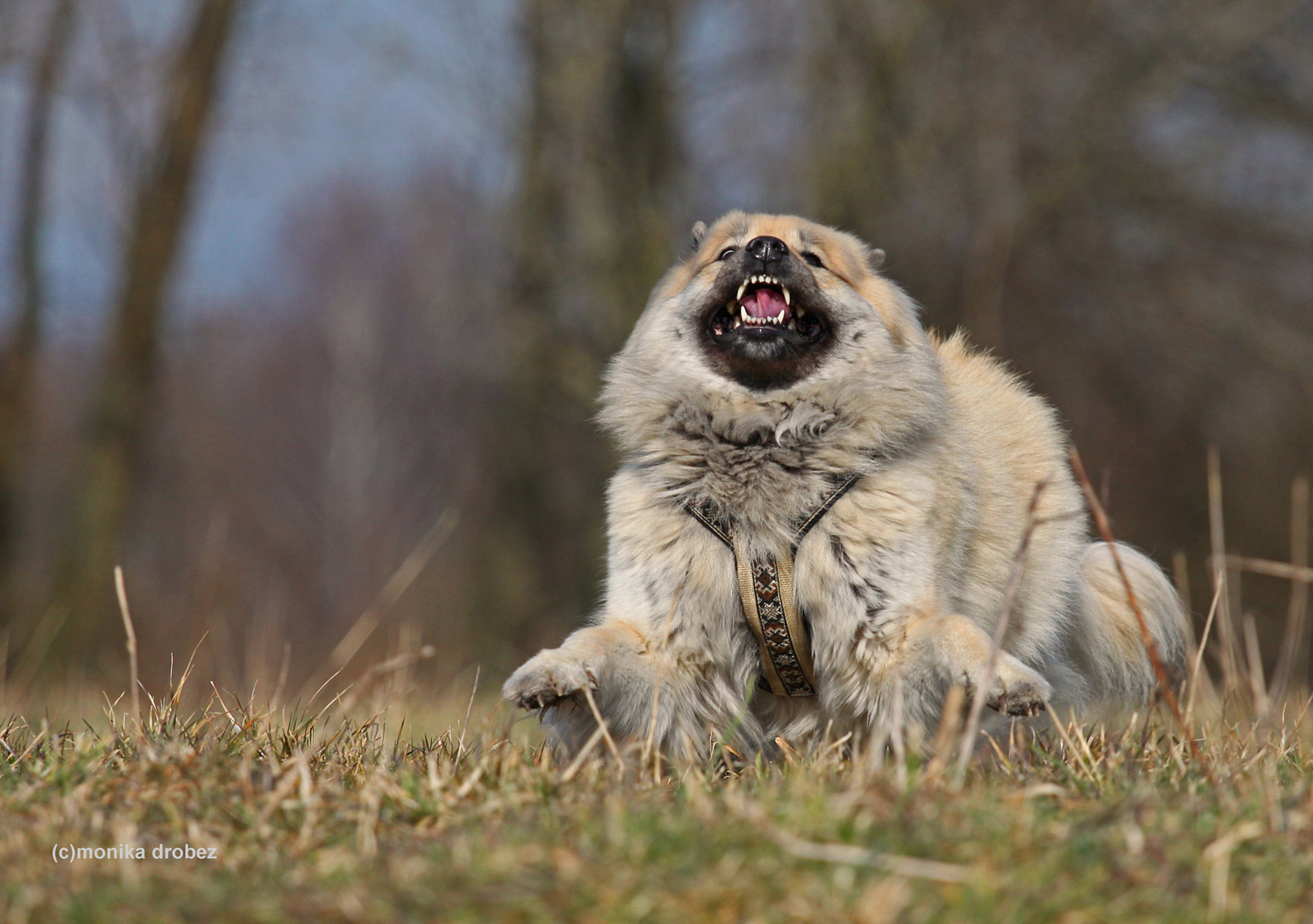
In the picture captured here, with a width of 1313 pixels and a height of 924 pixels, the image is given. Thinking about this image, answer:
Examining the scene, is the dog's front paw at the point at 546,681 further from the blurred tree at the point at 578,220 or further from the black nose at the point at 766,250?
the blurred tree at the point at 578,220

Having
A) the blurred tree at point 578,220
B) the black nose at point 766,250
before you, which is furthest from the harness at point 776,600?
the blurred tree at point 578,220

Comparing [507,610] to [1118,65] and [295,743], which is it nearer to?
[1118,65]

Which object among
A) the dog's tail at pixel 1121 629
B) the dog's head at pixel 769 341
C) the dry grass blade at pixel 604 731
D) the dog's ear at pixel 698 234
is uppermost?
the dog's ear at pixel 698 234

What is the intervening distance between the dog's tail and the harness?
129 centimetres

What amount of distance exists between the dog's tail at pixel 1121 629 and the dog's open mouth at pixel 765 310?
1.30 meters

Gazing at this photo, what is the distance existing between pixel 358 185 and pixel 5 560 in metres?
24.4

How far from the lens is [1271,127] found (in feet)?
30.7

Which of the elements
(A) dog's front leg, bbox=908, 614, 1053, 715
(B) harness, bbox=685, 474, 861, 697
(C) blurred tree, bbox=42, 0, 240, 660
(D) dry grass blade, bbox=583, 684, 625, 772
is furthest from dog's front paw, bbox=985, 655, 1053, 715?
(C) blurred tree, bbox=42, 0, 240, 660

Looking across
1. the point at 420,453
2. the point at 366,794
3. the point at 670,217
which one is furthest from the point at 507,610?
the point at 420,453

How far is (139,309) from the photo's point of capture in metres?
8.12

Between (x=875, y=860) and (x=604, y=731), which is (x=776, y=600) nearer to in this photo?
(x=604, y=731)

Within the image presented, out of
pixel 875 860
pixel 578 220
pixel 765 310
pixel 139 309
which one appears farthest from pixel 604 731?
pixel 578 220

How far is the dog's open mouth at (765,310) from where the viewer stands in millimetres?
3535

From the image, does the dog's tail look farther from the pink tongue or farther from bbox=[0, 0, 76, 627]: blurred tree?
bbox=[0, 0, 76, 627]: blurred tree
